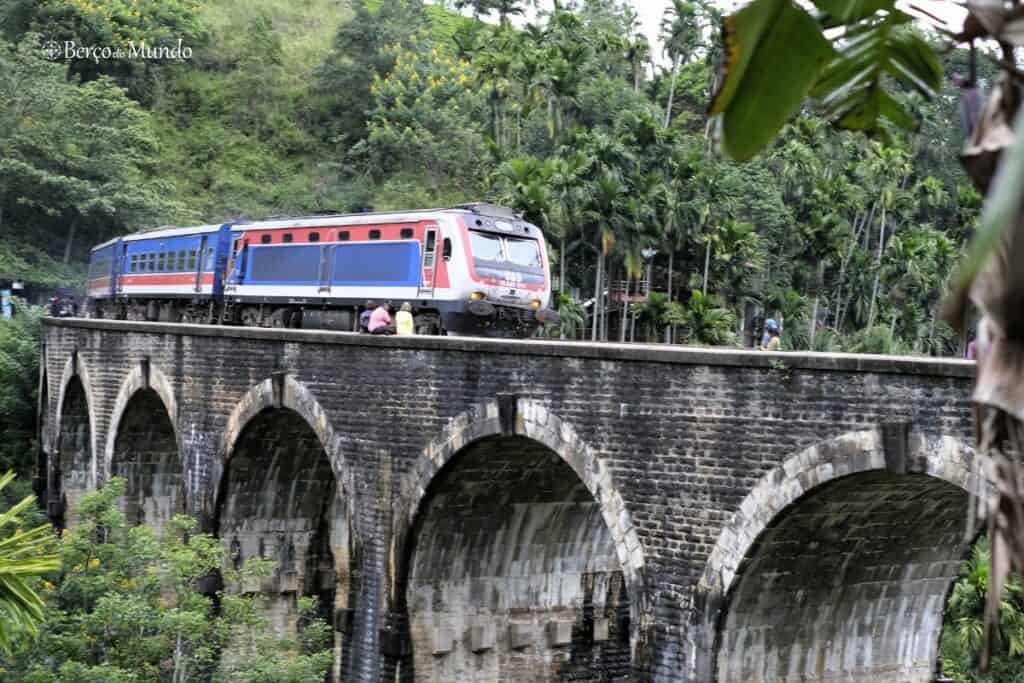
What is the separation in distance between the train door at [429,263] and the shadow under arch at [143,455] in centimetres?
834

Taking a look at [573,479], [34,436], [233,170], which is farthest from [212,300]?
[233,170]

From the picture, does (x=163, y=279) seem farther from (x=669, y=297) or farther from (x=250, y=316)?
(x=669, y=297)

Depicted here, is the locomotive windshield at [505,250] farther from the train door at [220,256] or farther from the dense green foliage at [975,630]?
the dense green foliage at [975,630]

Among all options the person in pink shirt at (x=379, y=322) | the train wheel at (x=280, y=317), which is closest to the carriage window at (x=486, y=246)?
the person in pink shirt at (x=379, y=322)

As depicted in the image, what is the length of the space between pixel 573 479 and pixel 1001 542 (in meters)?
17.9

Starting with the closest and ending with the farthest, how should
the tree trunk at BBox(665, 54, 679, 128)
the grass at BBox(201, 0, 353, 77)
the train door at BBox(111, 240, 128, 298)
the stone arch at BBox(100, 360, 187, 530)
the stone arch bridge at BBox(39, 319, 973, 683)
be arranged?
the stone arch bridge at BBox(39, 319, 973, 683) < the stone arch at BBox(100, 360, 187, 530) < the train door at BBox(111, 240, 128, 298) < the tree trunk at BBox(665, 54, 679, 128) < the grass at BBox(201, 0, 353, 77)

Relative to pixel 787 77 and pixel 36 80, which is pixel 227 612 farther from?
pixel 36 80

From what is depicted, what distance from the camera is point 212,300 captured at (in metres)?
26.8

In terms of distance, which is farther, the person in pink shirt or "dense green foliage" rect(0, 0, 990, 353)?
"dense green foliage" rect(0, 0, 990, 353)

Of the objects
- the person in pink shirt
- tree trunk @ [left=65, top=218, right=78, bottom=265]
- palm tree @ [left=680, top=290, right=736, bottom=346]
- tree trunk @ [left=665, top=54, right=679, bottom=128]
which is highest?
tree trunk @ [left=665, top=54, right=679, bottom=128]

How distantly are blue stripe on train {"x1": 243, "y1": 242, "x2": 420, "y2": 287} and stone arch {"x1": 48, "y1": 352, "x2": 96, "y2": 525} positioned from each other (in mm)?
8462

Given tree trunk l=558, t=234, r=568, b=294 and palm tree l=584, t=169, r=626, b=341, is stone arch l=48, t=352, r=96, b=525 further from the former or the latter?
palm tree l=584, t=169, r=626, b=341

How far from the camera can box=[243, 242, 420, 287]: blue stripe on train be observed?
67.3 ft

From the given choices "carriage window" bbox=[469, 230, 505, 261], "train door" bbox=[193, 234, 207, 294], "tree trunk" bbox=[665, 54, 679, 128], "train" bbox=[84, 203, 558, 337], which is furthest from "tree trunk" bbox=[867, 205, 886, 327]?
"carriage window" bbox=[469, 230, 505, 261]
